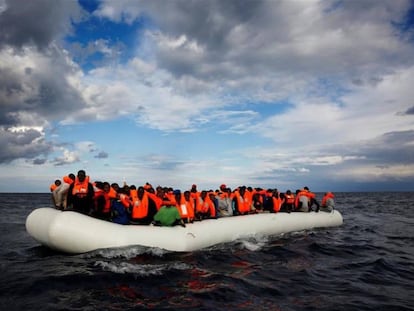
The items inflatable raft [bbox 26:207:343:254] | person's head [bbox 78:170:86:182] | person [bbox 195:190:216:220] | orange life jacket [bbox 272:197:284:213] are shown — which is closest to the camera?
inflatable raft [bbox 26:207:343:254]

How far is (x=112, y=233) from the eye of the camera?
9859mm

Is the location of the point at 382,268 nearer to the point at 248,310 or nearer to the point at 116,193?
the point at 248,310

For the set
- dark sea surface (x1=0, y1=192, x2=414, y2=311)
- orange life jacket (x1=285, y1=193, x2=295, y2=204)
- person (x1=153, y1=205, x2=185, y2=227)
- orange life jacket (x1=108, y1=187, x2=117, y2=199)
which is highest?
orange life jacket (x1=108, y1=187, x2=117, y2=199)

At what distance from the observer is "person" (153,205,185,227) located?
36.6ft

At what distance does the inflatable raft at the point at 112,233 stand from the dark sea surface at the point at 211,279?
10.6 inches

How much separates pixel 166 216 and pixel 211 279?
119 inches

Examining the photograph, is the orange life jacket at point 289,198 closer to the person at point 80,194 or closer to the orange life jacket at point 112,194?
the orange life jacket at point 112,194

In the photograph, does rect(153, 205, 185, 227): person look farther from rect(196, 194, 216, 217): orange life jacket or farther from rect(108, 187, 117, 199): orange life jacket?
rect(196, 194, 216, 217): orange life jacket

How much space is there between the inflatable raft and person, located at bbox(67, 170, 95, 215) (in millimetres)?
579

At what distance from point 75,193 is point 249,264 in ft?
18.0

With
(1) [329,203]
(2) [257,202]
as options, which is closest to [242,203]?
(2) [257,202]

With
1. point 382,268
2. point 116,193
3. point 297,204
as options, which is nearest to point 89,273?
point 116,193

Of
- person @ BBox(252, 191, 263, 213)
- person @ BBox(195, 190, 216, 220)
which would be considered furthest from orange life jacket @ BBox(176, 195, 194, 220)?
person @ BBox(252, 191, 263, 213)

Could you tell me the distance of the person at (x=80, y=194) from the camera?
412 inches
